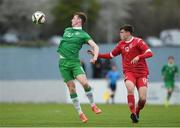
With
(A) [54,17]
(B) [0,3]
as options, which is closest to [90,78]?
(B) [0,3]

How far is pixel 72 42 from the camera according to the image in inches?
862

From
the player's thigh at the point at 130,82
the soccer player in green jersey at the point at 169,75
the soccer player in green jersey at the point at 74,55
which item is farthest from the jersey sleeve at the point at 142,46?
the soccer player in green jersey at the point at 169,75

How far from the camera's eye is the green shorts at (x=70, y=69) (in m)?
21.8

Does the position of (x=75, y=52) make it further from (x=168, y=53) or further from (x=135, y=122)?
(x=168, y=53)

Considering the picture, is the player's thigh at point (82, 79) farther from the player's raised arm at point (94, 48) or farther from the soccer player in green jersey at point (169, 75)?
the soccer player in green jersey at point (169, 75)

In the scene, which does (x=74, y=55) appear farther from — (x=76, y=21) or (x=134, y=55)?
(x=134, y=55)

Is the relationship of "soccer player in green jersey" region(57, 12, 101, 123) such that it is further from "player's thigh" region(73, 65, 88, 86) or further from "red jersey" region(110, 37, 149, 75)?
"red jersey" region(110, 37, 149, 75)

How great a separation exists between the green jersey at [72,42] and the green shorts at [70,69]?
0.12m

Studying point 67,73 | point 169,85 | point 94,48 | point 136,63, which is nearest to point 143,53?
point 136,63

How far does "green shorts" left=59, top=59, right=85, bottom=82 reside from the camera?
21797 mm

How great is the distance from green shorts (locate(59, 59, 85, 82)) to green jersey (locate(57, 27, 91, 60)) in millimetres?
117

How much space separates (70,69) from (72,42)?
28.0 inches

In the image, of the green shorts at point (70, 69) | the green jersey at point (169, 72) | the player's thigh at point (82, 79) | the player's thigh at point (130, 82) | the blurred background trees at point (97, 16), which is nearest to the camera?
the player's thigh at point (130, 82)

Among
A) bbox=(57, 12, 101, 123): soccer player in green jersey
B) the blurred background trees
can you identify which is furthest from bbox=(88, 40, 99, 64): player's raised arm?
the blurred background trees
